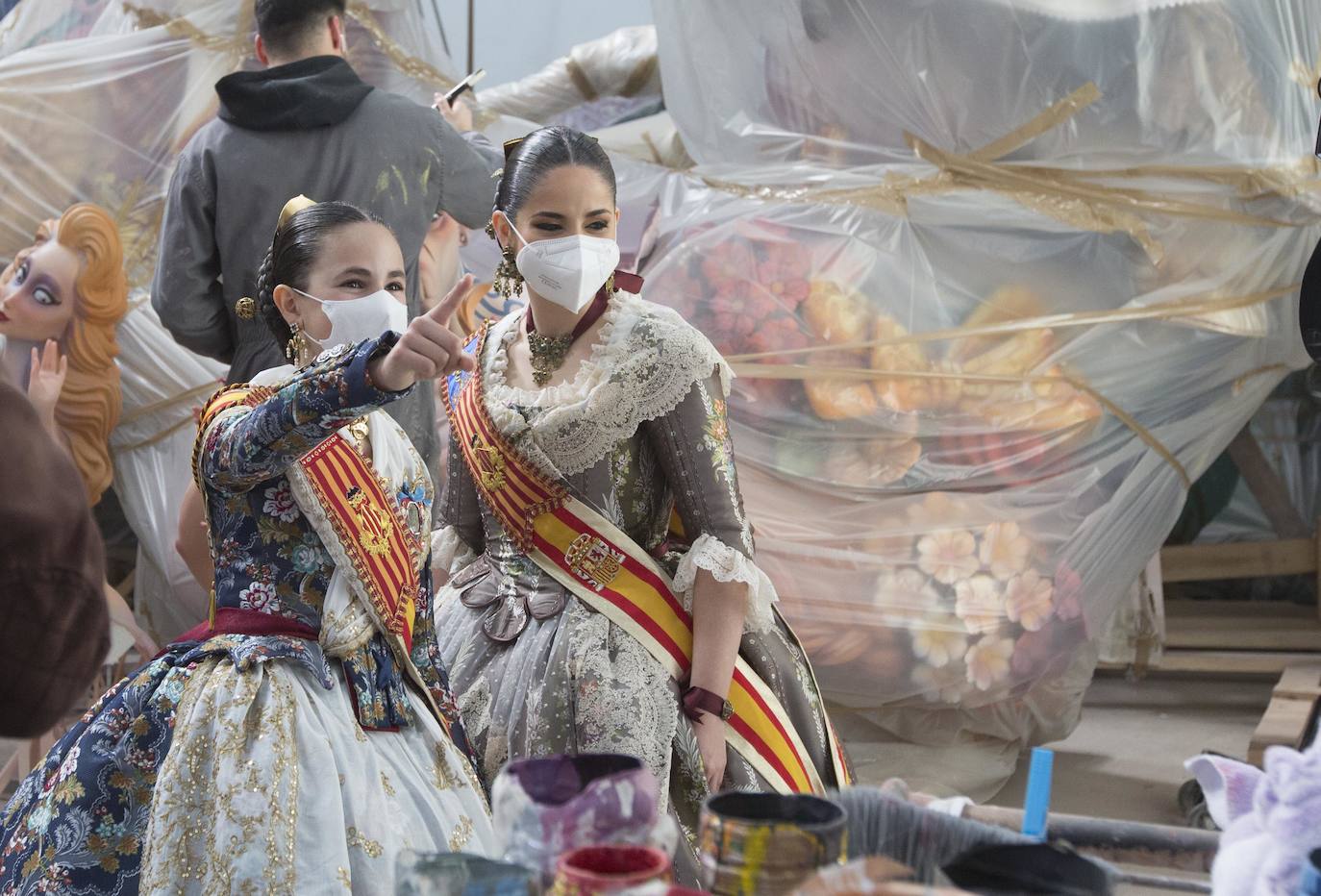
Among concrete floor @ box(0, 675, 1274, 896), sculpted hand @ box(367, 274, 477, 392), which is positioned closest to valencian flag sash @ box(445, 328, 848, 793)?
sculpted hand @ box(367, 274, 477, 392)

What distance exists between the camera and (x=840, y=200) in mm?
3648

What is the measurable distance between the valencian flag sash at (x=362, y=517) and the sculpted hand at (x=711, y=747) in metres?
0.41

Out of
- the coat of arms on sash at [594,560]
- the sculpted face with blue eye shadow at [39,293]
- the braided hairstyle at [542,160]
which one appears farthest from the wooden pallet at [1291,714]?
Result: the sculpted face with blue eye shadow at [39,293]

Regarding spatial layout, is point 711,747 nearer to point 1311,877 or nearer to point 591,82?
point 1311,877

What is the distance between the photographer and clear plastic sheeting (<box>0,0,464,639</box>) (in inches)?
165

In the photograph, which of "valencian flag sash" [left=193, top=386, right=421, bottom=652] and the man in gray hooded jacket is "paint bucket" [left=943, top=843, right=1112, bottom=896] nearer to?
"valencian flag sash" [left=193, top=386, right=421, bottom=652]

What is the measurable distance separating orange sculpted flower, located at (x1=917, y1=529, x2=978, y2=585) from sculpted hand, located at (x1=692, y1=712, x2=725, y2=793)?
65.5 inches

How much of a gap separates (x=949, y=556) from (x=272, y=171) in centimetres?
181

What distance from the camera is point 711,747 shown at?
6.27ft

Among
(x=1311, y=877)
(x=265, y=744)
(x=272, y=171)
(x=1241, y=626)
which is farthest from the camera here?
(x=1241, y=626)

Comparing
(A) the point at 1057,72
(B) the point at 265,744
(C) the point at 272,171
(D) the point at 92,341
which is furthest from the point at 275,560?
(D) the point at 92,341

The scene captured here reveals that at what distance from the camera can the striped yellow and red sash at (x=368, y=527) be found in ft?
5.68

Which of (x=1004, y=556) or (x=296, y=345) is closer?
(x=296, y=345)

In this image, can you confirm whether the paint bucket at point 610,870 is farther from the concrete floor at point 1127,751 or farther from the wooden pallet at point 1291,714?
the wooden pallet at point 1291,714
